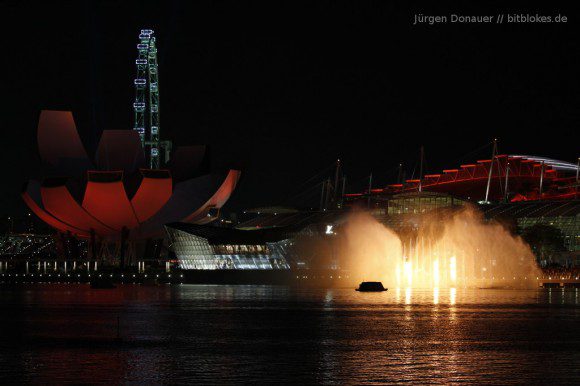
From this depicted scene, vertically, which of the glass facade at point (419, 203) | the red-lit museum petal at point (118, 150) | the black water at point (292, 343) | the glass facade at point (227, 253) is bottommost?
the black water at point (292, 343)

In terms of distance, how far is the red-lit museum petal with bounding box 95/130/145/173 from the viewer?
11844 centimetres

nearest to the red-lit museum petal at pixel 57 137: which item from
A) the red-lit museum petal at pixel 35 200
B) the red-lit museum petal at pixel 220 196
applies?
the red-lit museum petal at pixel 35 200

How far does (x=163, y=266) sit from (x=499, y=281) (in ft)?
151

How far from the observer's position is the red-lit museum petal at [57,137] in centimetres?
11644

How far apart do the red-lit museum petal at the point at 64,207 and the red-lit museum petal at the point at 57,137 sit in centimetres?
498

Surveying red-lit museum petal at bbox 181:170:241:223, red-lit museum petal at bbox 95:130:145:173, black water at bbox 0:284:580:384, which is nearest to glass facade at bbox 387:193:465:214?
red-lit museum petal at bbox 181:170:241:223

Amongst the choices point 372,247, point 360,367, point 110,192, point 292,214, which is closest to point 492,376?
point 360,367

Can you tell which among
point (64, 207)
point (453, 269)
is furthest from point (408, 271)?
point (64, 207)

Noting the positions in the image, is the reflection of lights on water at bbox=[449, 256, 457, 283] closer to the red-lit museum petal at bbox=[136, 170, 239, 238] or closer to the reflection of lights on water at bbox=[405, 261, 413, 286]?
the reflection of lights on water at bbox=[405, 261, 413, 286]

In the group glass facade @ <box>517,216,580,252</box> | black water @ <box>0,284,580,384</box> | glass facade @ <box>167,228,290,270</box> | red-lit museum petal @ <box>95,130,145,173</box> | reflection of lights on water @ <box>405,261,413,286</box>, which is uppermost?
red-lit museum petal @ <box>95,130,145,173</box>

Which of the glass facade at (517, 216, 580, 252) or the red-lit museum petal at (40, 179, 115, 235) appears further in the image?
the glass facade at (517, 216, 580, 252)

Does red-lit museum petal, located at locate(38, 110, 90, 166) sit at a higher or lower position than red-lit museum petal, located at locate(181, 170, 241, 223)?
higher

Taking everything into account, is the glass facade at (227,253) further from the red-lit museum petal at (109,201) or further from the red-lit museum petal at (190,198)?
the red-lit museum petal at (109,201)

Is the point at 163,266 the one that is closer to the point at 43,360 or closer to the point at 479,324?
the point at 479,324
